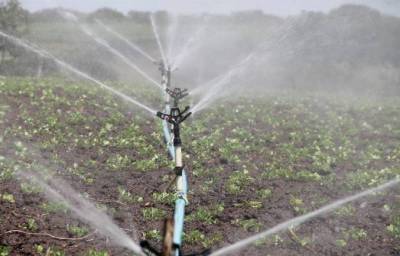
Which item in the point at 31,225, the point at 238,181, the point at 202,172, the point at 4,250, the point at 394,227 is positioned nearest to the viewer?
the point at 4,250

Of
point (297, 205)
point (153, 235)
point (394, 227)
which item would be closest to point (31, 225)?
point (153, 235)

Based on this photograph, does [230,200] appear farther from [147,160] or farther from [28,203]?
[28,203]

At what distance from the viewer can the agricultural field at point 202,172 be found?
1267 cm

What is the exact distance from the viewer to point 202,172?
17.6 m

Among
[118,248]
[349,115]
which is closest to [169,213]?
[118,248]

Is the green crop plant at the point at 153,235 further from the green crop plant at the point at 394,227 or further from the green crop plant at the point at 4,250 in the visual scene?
the green crop plant at the point at 394,227

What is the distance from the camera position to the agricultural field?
41.6ft

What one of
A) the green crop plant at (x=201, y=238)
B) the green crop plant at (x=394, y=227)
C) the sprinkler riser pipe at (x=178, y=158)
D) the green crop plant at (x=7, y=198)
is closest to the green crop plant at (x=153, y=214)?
the green crop plant at (x=201, y=238)

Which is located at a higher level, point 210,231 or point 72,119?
point 72,119

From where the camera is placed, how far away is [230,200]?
15398 millimetres

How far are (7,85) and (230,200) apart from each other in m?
16.0

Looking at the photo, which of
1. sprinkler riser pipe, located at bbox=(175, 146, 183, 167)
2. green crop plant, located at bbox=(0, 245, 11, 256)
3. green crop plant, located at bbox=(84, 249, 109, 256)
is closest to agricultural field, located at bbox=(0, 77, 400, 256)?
green crop plant, located at bbox=(0, 245, 11, 256)

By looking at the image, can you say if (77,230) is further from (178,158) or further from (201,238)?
(178,158)

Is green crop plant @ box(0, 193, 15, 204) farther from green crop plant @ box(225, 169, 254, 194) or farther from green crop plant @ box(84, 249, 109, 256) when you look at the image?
green crop plant @ box(225, 169, 254, 194)
